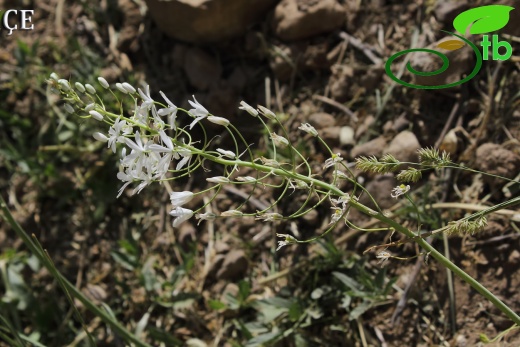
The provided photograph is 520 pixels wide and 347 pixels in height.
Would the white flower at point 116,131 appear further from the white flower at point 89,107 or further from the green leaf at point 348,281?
the green leaf at point 348,281

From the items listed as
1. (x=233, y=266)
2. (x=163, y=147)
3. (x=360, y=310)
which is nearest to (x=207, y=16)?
(x=233, y=266)

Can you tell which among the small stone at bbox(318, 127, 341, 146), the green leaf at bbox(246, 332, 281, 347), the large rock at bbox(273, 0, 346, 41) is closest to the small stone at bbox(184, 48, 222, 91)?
the large rock at bbox(273, 0, 346, 41)

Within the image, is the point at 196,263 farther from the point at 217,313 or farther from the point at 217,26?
the point at 217,26

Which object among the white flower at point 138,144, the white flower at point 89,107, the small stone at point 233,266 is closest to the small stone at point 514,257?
the small stone at point 233,266

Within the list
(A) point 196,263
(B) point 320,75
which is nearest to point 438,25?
(B) point 320,75

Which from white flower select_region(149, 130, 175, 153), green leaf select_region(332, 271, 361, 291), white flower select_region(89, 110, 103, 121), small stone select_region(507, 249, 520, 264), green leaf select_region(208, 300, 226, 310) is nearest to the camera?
white flower select_region(149, 130, 175, 153)

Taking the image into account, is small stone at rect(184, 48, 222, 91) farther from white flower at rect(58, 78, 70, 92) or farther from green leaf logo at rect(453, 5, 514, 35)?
white flower at rect(58, 78, 70, 92)

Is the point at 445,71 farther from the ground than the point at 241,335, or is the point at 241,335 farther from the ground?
the point at 445,71
